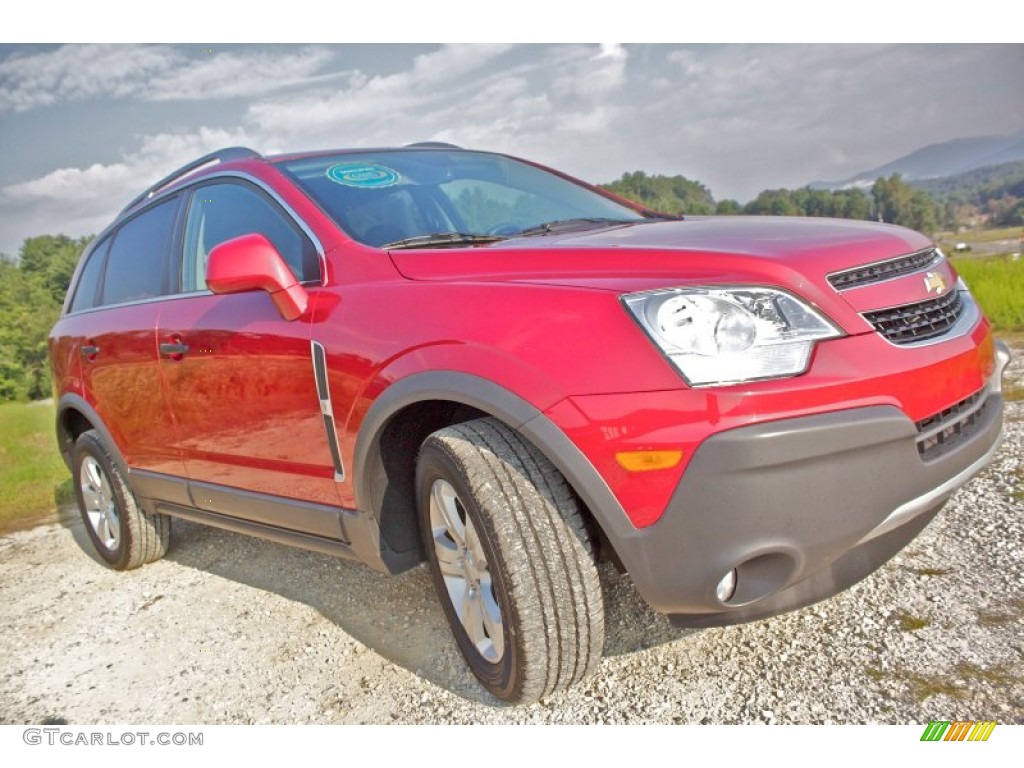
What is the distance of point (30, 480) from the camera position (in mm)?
7660

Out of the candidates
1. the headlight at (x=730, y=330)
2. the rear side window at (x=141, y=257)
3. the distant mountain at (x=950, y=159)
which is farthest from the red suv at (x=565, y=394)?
the distant mountain at (x=950, y=159)

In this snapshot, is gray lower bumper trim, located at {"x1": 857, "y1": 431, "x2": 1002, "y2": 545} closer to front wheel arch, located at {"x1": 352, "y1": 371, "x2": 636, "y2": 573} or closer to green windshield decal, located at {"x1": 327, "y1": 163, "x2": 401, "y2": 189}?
front wheel arch, located at {"x1": 352, "y1": 371, "x2": 636, "y2": 573}

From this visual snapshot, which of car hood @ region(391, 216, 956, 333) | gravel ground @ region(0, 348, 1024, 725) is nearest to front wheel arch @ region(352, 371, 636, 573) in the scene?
car hood @ region(391, 216, 956, 333)

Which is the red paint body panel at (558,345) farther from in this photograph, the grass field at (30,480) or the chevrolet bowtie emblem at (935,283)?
the grass field at (30,480)

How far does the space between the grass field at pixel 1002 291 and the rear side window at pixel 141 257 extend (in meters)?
5.83

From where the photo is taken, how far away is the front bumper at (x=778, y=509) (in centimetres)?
177

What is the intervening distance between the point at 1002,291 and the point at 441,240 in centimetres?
672

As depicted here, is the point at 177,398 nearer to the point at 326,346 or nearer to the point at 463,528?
the point at 326,346

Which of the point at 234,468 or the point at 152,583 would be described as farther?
the point at 152,583

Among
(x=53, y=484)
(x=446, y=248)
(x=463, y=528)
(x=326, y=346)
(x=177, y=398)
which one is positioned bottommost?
(x=53, y=484)

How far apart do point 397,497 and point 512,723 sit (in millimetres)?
750

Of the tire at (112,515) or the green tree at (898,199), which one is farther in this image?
the green tree at (898,199)

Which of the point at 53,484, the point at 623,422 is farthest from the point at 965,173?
the point at 623,422

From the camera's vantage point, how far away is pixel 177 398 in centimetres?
332
